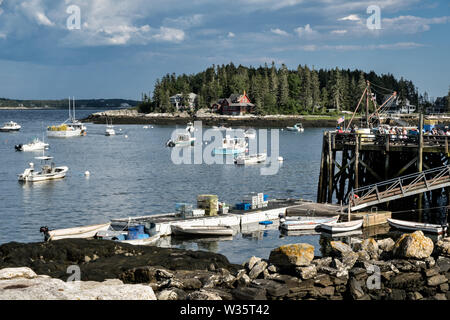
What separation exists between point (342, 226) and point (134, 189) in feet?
86.2

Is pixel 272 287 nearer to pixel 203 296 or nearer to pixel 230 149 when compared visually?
pixel 203 296

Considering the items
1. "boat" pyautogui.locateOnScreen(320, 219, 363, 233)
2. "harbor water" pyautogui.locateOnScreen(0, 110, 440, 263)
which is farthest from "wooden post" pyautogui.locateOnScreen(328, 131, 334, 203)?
"harbor water" pyautogui.locateOnScreen(0, 110, 440, 263)

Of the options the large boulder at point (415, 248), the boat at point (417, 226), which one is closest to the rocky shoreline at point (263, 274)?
the large boulder at point (415, 248)

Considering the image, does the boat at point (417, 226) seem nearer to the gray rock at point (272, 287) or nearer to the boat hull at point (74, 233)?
the gray rock at point (272, 287)

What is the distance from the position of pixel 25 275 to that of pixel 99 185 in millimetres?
39321

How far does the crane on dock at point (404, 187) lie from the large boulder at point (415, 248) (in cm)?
1171

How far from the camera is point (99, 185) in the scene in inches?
2290

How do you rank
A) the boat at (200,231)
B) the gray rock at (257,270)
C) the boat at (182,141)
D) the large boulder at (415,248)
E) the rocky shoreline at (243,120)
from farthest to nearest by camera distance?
the rocky shoreline at (243,120), the boat at (182,141), the boat at (200,231), the large boulder at (415,248), the gray rock at (257,270)

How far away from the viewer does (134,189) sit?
182ft

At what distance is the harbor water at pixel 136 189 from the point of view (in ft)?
114

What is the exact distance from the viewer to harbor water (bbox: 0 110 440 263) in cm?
3462

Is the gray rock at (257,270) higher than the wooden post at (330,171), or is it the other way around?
the wooden post at (330,171)
